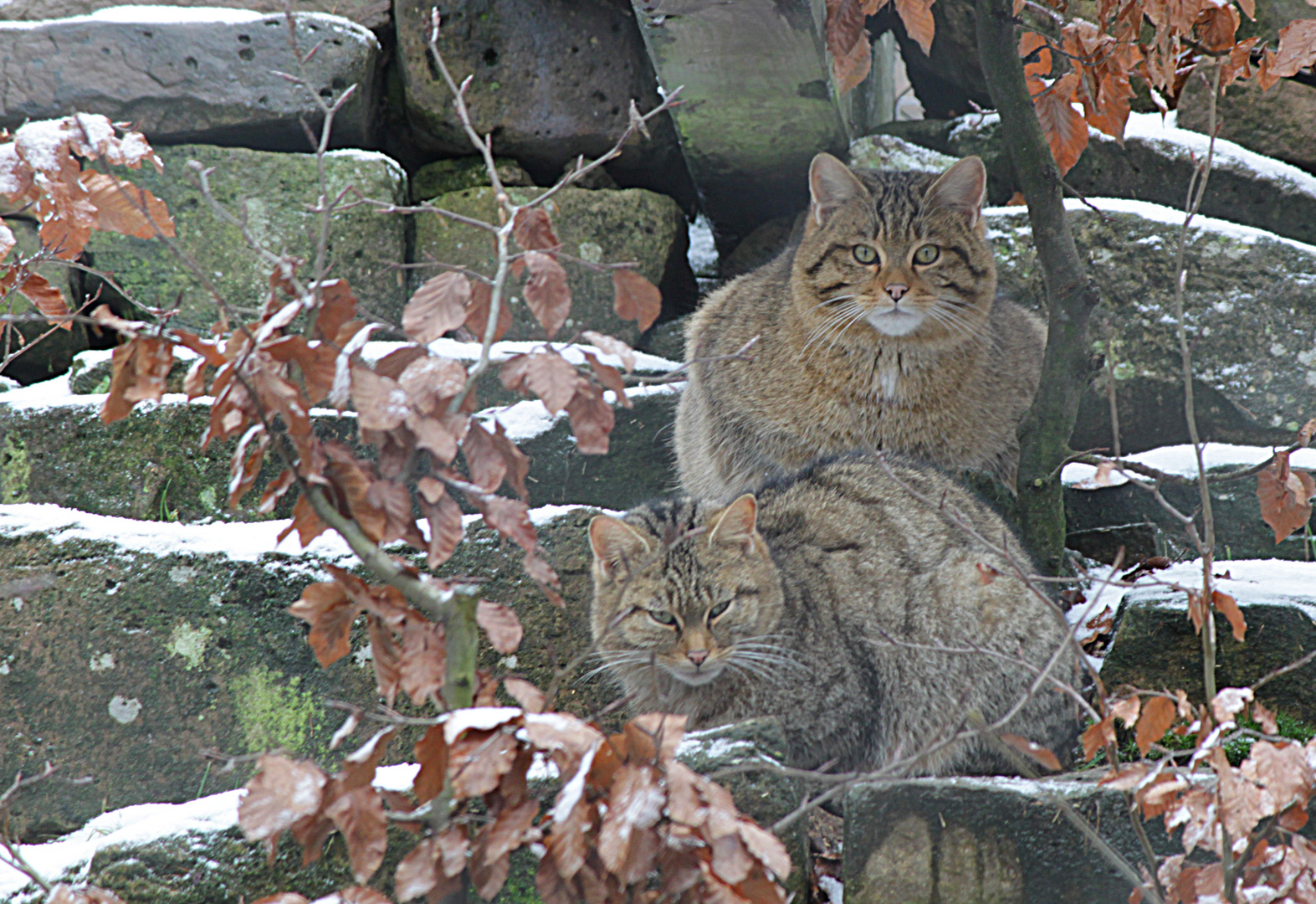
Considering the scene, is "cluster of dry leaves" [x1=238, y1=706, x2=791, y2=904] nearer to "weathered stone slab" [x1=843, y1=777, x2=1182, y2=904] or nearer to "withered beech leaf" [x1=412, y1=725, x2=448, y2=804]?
"withered beech leaf" [x1=412, y1=725, x2=448, y2=804]

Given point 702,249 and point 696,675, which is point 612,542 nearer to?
point 696,675

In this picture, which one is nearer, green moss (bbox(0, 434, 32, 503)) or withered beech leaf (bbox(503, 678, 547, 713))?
withered beech leaf (bbox(503, 678, 547, 713))

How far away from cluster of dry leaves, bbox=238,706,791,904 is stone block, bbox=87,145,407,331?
12.5ft

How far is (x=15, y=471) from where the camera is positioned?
4.08 meters

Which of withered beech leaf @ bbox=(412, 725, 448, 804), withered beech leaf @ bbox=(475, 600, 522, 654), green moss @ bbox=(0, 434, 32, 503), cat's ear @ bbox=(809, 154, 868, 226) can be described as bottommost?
green moss @ bbox=(0, 434, 32, 503)

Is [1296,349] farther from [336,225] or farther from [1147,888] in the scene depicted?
[336,225]

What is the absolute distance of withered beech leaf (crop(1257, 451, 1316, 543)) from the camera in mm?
2883

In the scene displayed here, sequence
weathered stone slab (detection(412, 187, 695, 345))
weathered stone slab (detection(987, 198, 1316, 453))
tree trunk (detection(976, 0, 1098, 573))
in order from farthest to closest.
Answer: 1. weathered stone slab (detection(412, 187, 695, 345))
2. weathered stone slab (detection(987, 198, 1316, 453))
3. tree trunk (detection(976, 0, 1098, 573))

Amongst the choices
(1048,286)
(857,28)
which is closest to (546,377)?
(857,28)

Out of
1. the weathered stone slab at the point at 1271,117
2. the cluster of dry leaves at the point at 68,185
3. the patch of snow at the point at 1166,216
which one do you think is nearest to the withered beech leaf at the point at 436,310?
the cluster of dry leaves at the point at 68,185

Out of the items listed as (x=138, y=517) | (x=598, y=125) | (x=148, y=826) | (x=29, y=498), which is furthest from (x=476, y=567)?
(x=598, y=125)

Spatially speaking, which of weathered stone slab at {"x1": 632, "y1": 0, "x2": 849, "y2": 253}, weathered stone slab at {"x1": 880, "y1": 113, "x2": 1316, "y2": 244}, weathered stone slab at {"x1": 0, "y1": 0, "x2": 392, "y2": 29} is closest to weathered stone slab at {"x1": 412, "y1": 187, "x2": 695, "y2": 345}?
weathered stone slab at {"x1": 632, "y1": 0, "x2": 849, "y2": 253}

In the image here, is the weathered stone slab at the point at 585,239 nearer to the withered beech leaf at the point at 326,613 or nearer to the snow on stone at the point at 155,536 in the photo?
the snow on stone at the point at 155,536

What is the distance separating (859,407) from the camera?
14.0 ft
